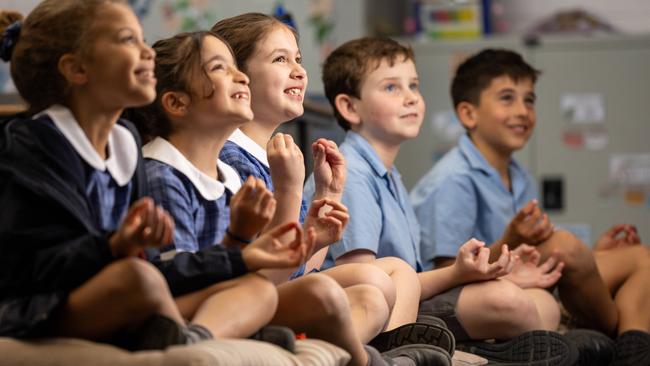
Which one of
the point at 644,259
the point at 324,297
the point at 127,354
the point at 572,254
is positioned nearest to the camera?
A: the point at 127,354

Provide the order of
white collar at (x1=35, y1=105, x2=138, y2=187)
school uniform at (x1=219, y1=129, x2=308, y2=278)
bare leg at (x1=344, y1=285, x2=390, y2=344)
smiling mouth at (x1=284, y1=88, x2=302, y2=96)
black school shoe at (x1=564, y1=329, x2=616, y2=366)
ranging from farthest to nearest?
black school shoe at (x1=564, y1=329, x2=616, y2=366) < smiling mouth at (x1=284, y1=88, x2=302, y2=96) < school uniform at (x1=219, y1=129, x2=308, y2=278) < bare leg at (x1=344, y1=285, x2=390, y2=344) < white collar at (x1=35, y1=105, x2=138, y2=187)

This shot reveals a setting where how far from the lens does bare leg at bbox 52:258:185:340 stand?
137cm

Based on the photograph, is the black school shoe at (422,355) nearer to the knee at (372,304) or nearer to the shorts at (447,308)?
the knee at (372,304)

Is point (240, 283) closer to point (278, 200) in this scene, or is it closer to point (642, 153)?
point (278, 200)

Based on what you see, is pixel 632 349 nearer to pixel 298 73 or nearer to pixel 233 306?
pixel 298 73

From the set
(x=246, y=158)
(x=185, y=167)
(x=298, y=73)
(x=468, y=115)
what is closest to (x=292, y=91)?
(x=298, y=73)

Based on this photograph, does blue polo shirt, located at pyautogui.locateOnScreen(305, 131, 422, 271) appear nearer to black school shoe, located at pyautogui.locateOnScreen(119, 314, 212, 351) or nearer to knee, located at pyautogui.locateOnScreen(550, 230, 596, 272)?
knee, located at pyautogui.locateOnScreen(550, 230, 596, 272)

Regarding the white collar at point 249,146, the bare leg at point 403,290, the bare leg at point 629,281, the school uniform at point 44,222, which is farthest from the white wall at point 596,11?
the school uniform at point 44,222

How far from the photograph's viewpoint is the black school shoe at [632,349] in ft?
8.20

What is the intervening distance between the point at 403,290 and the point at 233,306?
0.69m

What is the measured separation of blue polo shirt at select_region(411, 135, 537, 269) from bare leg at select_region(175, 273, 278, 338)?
1.27 meters

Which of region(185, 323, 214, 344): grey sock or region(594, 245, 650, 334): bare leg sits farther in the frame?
region(594, 245, 650, 334): bare leg

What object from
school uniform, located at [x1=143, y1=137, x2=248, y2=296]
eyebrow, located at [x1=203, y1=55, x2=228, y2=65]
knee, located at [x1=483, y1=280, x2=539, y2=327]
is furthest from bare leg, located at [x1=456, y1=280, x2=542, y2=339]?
eyebrow, located at [x1=203, y1=55, x2=228, y2=65]

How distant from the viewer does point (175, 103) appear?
5.82ft
